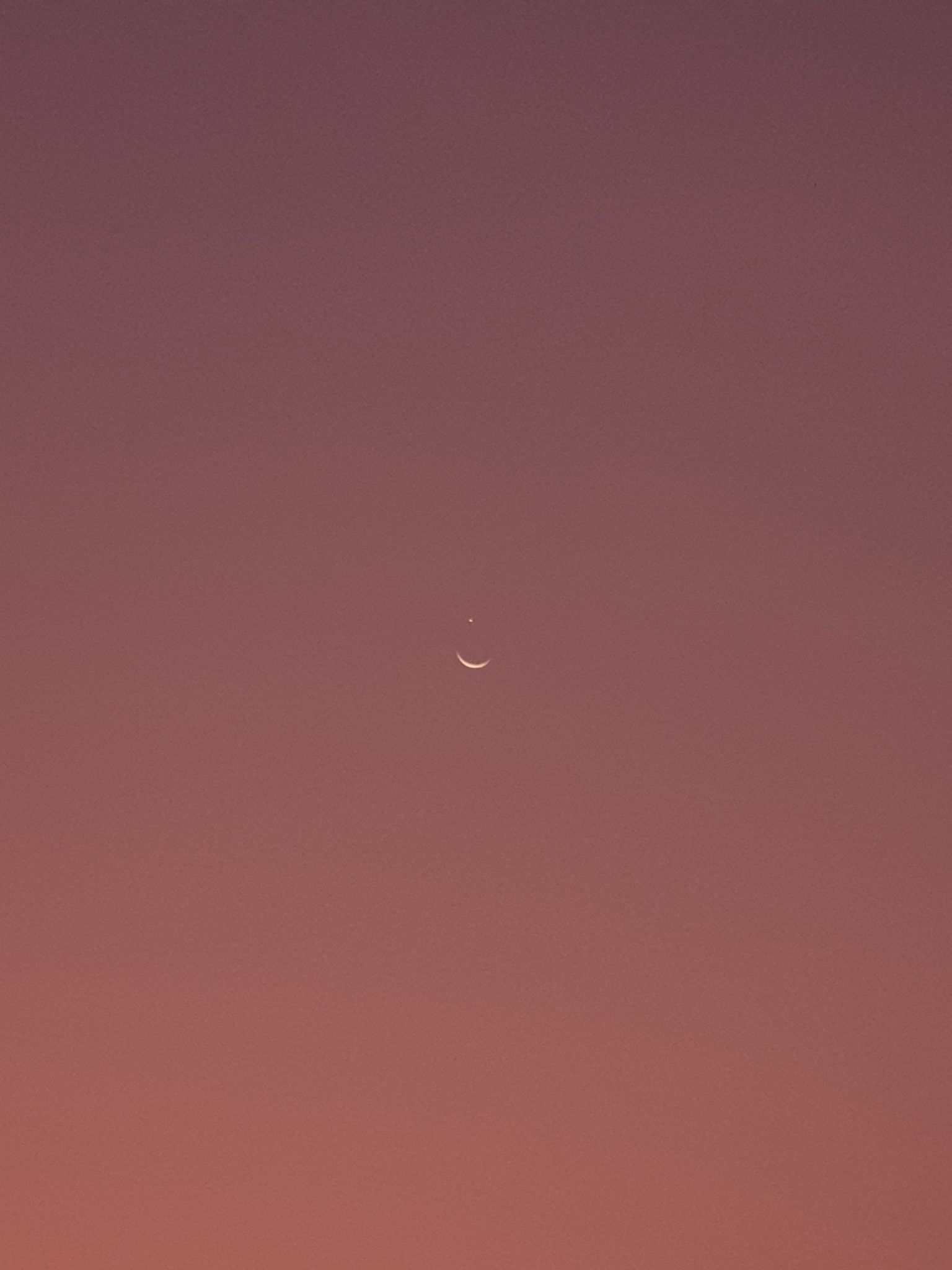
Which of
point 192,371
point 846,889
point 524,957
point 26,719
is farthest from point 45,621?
point 846,889

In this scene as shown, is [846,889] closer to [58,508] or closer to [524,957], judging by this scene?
[524,957]

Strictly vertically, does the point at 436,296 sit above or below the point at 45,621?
above

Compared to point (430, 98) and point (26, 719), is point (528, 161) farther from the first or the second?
point (26, 719)

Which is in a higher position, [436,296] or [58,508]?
[436,296]

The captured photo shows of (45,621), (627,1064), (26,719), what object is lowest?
(627,1064)

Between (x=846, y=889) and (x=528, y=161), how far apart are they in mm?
1209

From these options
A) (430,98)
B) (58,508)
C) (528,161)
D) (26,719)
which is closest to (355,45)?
(430,98)

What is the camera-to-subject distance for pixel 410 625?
2051mm

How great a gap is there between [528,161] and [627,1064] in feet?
4.51

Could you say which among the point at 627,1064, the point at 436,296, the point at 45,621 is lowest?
the point at 627,1064

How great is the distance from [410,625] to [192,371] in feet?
1.64

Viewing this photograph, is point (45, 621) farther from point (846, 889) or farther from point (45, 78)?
point (846, 889)

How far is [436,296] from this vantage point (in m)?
2.08

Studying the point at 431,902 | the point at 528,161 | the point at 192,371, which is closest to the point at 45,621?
the point at 192,371
